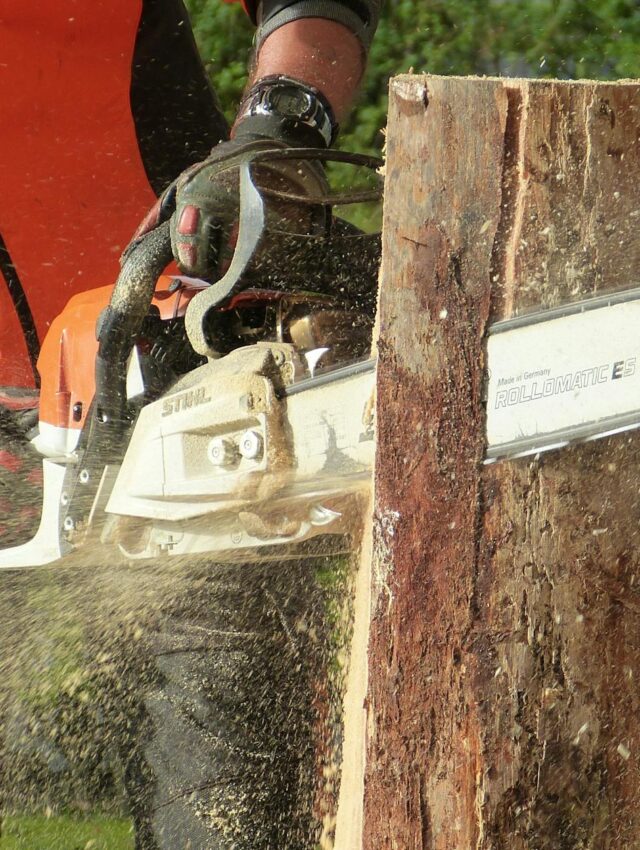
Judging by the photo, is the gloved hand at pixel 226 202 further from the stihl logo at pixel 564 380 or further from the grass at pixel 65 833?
the grass at pixel 65 833

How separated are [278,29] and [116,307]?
667 mm

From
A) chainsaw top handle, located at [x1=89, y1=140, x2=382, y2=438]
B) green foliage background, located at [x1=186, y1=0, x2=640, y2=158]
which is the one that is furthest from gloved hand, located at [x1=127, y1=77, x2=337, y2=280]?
green foliage background, located at [x1=186, y1=0, x2=640, y2=158]

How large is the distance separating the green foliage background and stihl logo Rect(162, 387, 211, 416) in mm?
4347

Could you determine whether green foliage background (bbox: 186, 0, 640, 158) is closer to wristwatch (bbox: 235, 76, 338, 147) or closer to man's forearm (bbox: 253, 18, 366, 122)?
man's forearm (bbox: 253, 18, 366, 122)

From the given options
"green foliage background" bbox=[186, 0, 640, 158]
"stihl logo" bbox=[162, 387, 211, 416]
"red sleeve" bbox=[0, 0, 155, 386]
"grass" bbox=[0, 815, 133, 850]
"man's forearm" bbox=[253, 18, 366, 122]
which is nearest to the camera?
"stihl logo" bbox=[162, 387, 211, 416]

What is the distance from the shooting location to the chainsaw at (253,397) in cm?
120

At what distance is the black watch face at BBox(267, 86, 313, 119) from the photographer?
63.5 inches

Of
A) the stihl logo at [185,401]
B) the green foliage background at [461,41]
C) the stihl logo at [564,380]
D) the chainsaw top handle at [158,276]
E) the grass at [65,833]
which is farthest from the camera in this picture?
the green foliage background at [461,41]

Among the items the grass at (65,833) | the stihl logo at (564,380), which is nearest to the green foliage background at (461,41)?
the grass at (65,833)

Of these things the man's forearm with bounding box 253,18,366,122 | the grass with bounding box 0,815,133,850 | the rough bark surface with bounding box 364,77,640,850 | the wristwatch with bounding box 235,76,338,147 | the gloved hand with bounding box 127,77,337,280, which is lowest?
the grass with bounding box 0,815,133,850

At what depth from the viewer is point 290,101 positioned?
163 centimetres

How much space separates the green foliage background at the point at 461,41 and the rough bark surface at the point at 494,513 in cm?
455

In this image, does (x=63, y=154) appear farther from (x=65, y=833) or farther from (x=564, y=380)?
(x=65, y=833)

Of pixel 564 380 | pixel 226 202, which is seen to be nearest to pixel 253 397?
pixel 226 202
